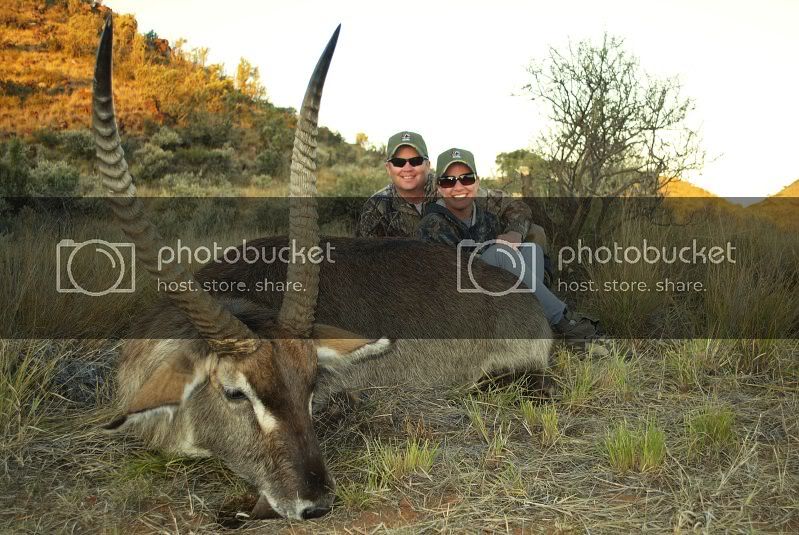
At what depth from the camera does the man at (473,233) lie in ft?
17.2

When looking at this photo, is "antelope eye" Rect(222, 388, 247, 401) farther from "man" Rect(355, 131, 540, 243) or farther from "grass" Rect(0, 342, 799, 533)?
"man" Rect(355, 131, 540, 243)

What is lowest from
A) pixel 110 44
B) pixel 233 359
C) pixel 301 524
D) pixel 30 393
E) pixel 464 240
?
pixel 301 524

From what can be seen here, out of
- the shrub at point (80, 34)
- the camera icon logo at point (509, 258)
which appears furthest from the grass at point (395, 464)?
the shrub at point (80, 34)

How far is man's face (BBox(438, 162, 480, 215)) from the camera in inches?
219

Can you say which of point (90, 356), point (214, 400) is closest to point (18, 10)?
point (90, 356)

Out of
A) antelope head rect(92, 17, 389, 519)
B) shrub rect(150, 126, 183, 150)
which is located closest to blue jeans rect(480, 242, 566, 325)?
antelope head rect(92, 17, 389, 519)

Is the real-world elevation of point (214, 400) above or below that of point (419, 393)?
above

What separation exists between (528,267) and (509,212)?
3.79 feet

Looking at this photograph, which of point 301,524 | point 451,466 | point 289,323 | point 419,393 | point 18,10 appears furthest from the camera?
point 18,10

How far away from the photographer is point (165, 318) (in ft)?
11.2

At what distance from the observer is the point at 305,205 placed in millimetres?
2955

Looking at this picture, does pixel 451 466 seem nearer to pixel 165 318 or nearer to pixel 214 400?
pixel 214 400

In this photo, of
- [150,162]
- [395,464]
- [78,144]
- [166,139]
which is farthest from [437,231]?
[166,139]

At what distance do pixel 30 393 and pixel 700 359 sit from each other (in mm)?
4405
